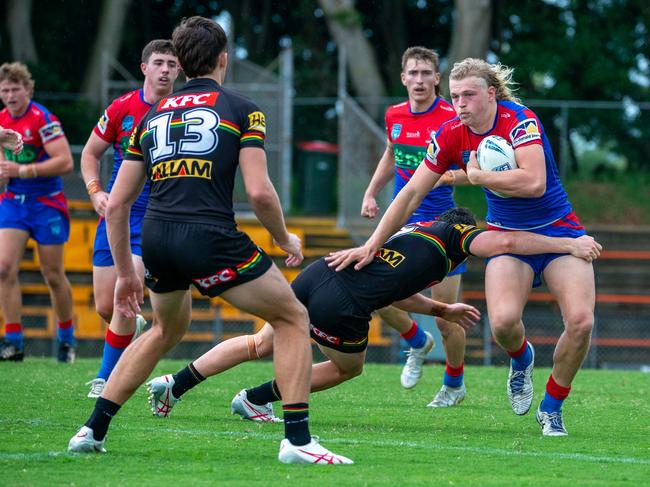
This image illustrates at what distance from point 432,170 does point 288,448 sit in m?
2.17

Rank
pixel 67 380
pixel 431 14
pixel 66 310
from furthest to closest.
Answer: pixel 431 14 → pixel 66 310 → pixel 67 380

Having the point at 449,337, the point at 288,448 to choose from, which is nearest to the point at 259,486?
the point at 288,448

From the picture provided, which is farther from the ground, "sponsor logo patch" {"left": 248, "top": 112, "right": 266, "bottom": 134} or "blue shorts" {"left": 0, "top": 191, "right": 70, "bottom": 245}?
"sponsor logo patch" {"left": 248, "top": 112, "right": 266, "bottom": 134}

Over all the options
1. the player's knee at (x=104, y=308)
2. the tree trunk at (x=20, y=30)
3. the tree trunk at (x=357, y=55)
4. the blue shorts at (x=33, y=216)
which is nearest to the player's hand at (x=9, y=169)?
the blue shorts at (x=33, y=216)

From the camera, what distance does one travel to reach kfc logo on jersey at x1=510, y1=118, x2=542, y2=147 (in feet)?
20.3

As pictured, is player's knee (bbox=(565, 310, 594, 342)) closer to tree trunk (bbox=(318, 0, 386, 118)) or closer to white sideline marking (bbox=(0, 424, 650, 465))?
white sideline marking (bbox=(0, 424, 650, 465))

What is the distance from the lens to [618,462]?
5328 mm

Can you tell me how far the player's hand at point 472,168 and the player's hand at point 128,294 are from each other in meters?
2.00

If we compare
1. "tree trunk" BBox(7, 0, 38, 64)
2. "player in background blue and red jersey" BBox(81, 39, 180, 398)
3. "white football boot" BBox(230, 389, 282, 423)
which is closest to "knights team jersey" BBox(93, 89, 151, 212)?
"player in background blue and red jersey" BBox(81, 39, 180, 398)

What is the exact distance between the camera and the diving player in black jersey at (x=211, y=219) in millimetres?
A: 4863

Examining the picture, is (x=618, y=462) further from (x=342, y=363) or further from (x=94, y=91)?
(x=94, y=91)

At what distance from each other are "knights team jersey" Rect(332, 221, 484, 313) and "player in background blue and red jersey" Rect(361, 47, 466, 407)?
6.27 ft

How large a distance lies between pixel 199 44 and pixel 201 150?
52 centimetres

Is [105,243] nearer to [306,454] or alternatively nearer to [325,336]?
[325,336]
